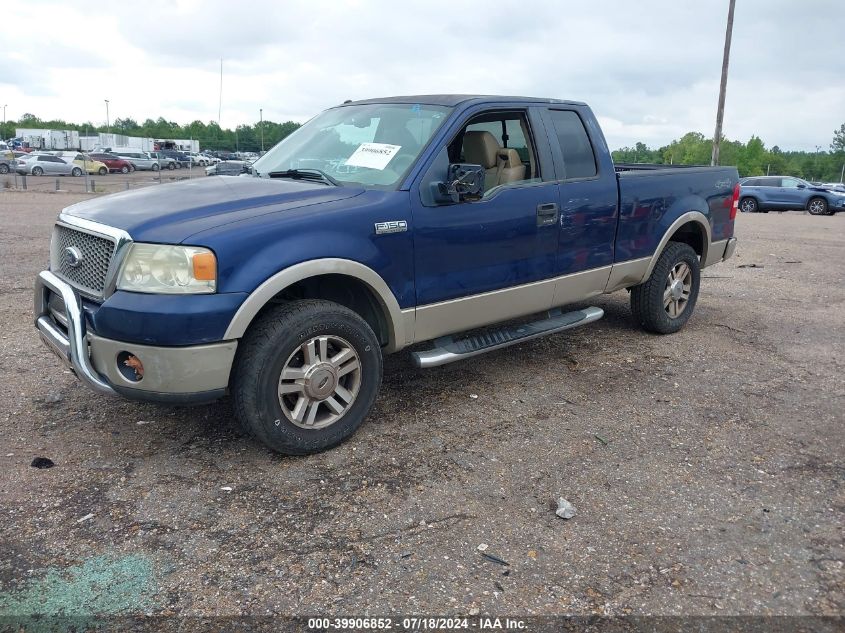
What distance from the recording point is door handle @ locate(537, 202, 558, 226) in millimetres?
4668

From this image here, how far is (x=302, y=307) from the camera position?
11.9 feet

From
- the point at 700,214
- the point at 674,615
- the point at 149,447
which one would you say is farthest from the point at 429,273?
the point at 700,214

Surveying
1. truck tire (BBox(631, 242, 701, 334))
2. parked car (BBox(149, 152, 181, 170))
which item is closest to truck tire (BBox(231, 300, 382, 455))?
truck tire (BBox(631, 242, 701, 334))

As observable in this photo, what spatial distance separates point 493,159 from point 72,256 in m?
2.76

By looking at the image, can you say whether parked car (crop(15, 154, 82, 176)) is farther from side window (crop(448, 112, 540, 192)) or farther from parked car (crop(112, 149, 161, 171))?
side window (crop(448, 112, 540, 192))

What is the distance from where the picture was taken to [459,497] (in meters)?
3.39

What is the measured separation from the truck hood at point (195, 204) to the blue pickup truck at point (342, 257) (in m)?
0.02

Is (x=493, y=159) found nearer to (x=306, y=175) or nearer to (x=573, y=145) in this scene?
(x=573, y=145)

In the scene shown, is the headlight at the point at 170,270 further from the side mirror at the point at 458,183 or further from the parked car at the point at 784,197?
the parked car at the point at 784,197

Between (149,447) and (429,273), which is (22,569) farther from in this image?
(429,273)

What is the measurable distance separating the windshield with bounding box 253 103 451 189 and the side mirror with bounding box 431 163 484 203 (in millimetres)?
238

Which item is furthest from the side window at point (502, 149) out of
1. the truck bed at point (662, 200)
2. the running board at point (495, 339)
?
the running board at point (495, 339)

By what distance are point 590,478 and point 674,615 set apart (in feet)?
3.47

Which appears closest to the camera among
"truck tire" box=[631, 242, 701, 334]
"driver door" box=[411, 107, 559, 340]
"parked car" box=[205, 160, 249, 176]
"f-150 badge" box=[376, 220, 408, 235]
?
"f-150 badge" box=[376, 220, 408, 235]
